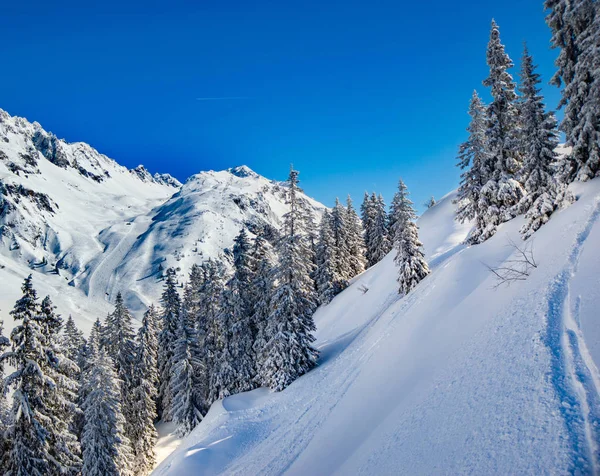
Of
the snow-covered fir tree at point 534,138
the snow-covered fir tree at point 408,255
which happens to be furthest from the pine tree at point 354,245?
the snow-covered fir tree at point 534,138

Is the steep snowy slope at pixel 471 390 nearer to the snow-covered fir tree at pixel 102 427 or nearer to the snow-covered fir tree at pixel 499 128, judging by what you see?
the snow-covered fir tree at pixel 499 128

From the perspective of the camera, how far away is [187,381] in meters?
30.5

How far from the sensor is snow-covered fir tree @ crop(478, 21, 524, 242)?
66.2ft

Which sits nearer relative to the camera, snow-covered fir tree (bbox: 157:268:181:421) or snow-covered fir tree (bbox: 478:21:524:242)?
snow-covered fir tree (bbox: 478:21:524:242)

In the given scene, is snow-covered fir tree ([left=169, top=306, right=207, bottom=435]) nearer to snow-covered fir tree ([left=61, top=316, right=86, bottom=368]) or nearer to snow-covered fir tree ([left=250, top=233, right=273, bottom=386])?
snow-covered fir tree ([left=250, top=233, right=273, bottom=386])

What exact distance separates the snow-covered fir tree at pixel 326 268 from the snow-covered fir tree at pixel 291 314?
17.7 metres

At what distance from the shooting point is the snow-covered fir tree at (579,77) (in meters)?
12.4

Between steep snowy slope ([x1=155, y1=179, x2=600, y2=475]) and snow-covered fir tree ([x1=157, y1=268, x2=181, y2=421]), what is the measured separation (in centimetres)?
2072

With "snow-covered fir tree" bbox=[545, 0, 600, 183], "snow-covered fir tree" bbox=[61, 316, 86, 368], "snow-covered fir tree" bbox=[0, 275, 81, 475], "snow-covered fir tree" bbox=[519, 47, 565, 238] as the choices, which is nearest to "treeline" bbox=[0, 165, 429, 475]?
"snow-covered fir tree" bbox=[0, 275, 81, 475]

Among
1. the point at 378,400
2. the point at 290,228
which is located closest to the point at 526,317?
the point at 378,400

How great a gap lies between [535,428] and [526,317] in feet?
11.1

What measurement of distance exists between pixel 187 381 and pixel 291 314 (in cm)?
1481

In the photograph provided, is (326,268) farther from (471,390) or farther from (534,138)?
(471,390)

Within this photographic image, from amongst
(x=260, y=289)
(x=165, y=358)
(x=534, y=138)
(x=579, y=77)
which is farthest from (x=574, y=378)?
(x=165, y=358)
